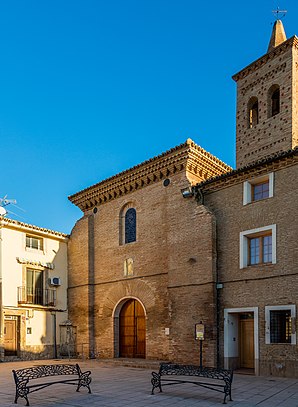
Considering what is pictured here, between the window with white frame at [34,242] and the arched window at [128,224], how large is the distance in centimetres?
460

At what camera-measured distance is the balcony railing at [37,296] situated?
797 inches

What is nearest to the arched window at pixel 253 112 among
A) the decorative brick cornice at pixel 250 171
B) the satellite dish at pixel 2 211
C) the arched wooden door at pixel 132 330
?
the decorative brick cornice at pixel 250 171

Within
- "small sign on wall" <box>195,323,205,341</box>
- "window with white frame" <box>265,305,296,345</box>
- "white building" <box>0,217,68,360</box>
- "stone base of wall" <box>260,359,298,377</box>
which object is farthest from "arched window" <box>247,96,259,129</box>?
"white building" <box>0,217,68,360</box>

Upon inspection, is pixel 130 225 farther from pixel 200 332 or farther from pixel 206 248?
pixel 200 332

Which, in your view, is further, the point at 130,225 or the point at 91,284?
the point at 91,284

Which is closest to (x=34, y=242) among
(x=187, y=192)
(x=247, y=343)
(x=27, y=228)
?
(x=27, y=228)

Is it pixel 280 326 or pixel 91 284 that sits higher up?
pixel 91 284

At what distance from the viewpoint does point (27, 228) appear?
21.0 metres

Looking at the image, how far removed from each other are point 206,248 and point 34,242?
10006 mm

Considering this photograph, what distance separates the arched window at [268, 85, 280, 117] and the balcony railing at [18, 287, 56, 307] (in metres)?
14.1

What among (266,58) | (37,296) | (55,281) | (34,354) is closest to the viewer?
(266,58)

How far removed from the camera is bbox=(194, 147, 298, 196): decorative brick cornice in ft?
46.6

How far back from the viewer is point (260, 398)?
10.0m

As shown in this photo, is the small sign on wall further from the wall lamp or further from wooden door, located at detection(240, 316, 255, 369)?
the wall lamp
